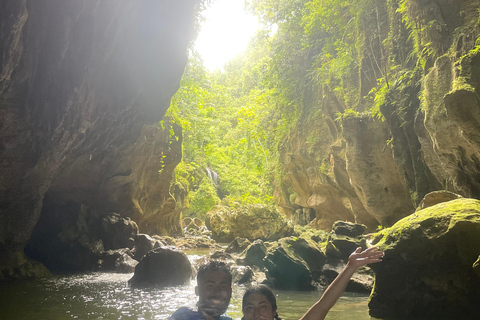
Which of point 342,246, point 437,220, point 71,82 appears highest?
point 71,82

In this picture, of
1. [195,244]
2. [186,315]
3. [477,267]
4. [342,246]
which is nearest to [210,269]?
[186,315]

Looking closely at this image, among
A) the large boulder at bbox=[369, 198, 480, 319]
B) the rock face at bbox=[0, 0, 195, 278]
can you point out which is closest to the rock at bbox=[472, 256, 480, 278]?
the large boulder at bbox=[369, 198, 480, 319]

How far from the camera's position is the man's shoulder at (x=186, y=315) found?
2547 millimetres

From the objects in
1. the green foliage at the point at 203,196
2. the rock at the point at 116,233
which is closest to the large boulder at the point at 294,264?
the rock at the point at 116,233

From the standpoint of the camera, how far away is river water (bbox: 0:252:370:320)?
20.6 ft

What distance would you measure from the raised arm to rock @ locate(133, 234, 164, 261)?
11.6 m

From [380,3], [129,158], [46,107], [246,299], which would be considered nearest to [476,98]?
[246,299]

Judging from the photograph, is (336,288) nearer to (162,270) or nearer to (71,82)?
(71,82)

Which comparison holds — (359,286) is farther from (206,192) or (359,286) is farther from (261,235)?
(206,192)

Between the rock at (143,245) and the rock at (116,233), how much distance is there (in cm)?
98

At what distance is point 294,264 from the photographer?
31.3ft

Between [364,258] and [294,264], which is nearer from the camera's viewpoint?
[364,258]

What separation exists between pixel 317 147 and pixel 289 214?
10.2 meters

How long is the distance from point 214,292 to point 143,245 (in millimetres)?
11214
